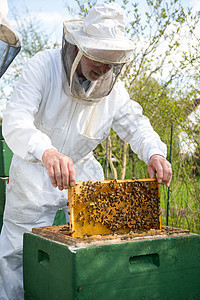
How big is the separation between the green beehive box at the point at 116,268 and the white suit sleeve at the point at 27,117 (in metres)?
0.46

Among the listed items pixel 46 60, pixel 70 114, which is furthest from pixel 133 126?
pixel 46 60

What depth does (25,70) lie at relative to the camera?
2461 mm

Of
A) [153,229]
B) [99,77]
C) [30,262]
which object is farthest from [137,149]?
[30,262]

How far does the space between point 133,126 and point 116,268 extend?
129 centimetres

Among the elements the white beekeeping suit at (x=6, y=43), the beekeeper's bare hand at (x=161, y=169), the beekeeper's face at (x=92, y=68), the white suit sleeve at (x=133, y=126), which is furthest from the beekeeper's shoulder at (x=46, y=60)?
the beekeeper's bare hand at (x=161, y=169)

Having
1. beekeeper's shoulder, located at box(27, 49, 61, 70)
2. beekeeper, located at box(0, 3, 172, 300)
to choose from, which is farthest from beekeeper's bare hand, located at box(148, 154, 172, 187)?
beekeeper's shoulder, located at box(27, 49, 61, 70)

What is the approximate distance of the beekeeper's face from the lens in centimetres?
235

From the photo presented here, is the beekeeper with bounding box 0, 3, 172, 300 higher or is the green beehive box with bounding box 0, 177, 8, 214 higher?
A: the beekeeper with bounding box 0, 3, 172, 300

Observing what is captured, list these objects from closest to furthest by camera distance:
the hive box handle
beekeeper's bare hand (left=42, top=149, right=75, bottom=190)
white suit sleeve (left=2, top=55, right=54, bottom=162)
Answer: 1. beekeeper's bare hand (left=42, top=149, right=75, bottom=190)
2. the hive box handle
3. white suit sleeve (left=2, top=55, right=54, bottom=162)

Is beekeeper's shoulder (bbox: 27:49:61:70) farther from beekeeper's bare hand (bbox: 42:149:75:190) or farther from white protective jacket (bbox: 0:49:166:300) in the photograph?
beekeeper's bare hand (bbox: 42:149:75:190)

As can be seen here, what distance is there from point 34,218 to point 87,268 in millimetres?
1039

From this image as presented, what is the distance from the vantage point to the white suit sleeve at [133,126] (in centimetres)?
254

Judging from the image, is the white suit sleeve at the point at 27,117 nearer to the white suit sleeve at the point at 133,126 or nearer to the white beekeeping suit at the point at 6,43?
the white beekeeping suit at the point at 6,43

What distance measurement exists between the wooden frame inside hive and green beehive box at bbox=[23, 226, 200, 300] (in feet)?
0.65
